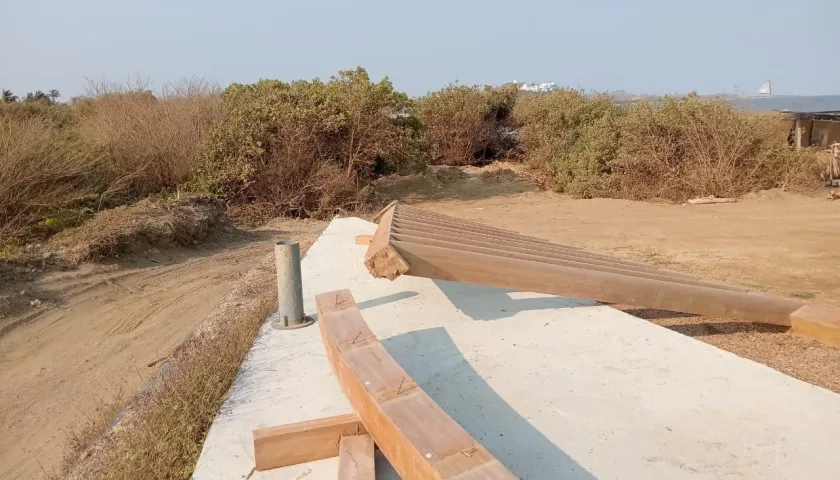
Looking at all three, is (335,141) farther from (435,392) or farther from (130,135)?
(435,392)

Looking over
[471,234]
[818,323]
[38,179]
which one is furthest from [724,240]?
[38,179]

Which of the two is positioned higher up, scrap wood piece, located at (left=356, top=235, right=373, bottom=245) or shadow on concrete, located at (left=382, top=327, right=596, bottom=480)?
scrap wood piece, located at (left=356, top=235, right=373, bottom=245)

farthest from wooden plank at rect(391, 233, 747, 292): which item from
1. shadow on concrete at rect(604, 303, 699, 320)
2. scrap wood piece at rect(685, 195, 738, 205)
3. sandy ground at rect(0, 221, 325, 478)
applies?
A: scrap wood piece at rect(685, 195, 738, 205)

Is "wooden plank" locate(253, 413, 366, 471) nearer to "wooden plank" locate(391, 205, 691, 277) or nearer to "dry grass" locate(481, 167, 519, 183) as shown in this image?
"wooden plank" locate(391, 205, 691, 277)

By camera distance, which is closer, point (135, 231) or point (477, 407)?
point (477, 407)

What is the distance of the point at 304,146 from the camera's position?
46.1 ft

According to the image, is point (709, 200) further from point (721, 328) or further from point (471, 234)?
point (471, 234)

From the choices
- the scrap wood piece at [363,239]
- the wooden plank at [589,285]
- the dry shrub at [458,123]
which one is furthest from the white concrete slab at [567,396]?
the dry shrub at [458,123]

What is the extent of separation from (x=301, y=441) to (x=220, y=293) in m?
5.63

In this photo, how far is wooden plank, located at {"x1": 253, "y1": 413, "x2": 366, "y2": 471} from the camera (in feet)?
9.31

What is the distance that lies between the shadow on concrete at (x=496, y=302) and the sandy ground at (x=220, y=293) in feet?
2.41

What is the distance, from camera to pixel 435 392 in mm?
3547

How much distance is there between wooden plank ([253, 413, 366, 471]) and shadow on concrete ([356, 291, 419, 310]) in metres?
2.05

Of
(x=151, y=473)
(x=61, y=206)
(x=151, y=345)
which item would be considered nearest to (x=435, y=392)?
(x=151, y=473)
